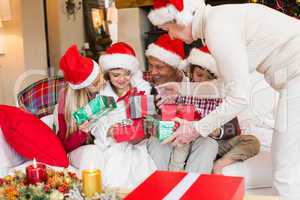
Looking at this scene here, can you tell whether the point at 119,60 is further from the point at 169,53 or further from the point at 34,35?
the point at 34,35

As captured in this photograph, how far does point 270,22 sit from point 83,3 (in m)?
3.37

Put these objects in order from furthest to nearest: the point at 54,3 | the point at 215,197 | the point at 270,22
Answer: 1. the point at 54,3
2. the point at 270,22
3. the point at 215,197

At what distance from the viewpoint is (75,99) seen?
1.83 m

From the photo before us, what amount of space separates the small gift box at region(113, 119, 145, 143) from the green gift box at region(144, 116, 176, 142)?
0.05m

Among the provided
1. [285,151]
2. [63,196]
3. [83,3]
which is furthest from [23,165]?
[83,3]

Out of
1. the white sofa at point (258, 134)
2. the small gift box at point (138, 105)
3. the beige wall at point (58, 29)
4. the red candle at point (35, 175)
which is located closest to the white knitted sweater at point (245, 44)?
the white sofa at point (258, 134)

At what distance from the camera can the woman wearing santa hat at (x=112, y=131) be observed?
1657mm

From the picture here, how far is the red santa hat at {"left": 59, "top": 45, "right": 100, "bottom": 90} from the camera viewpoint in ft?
6.01

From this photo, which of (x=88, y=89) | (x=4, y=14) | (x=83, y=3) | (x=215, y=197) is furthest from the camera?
(x=83, y=3)

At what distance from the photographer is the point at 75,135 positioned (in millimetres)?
1789

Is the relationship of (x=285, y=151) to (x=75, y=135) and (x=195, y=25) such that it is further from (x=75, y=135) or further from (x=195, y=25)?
(x=75, y=135)

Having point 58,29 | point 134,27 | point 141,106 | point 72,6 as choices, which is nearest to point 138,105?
point 141,106

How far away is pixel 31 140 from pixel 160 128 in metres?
0.54

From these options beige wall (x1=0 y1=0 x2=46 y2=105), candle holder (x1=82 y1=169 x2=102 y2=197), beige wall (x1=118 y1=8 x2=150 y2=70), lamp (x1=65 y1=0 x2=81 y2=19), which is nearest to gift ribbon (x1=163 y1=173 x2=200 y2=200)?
candle holder (x1=82 y1=169 x2=102 y2=197)
